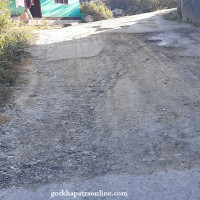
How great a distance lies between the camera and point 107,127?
5.27m

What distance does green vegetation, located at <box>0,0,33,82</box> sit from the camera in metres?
7.92

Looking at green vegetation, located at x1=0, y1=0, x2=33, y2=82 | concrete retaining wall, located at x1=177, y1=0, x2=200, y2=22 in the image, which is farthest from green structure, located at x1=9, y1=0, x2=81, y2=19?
green vegetation, located at x1=0, y1=0, x2=33, y2=82

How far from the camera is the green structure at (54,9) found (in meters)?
19.6

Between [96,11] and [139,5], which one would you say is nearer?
[96,11]

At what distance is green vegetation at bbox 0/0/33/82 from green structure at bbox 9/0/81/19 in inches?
312

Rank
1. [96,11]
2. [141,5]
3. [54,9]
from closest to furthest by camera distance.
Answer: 1. [54,9]
2. [96,11]
3. [141,5]

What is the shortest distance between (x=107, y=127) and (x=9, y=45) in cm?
508

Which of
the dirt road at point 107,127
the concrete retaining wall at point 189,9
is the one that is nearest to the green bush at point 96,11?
the concrete retaining wall at point 189,9

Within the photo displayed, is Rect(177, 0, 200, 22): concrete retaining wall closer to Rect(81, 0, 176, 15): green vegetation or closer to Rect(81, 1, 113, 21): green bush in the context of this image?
Rect(81, 1, 113, 21): green bush

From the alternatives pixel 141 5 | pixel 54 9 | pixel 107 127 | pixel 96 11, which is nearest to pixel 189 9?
pixel 96 11

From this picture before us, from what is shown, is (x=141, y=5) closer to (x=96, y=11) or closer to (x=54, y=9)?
(x=96, y=11)

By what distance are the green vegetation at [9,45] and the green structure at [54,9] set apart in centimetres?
792

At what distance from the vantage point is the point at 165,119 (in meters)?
5.32

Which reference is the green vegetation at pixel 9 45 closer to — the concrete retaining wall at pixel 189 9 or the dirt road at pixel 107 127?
the dirt road at pixel 107 127
